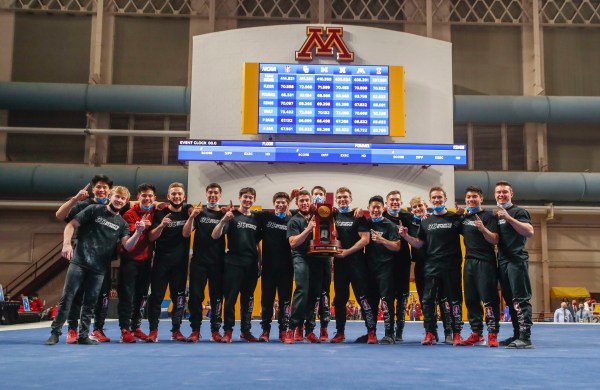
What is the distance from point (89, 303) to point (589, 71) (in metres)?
20.3

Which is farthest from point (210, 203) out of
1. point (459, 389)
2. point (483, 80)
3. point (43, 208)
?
point (483, 80)

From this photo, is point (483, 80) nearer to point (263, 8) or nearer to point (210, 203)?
point (263, 8)

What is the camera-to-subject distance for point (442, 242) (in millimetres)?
6578

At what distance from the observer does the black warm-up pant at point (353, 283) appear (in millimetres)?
6719

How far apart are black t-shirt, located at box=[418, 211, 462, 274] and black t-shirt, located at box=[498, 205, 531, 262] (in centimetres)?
51

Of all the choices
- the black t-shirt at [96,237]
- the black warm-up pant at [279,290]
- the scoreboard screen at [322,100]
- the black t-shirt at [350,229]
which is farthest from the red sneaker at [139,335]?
the scoreboard screen at [322,100]

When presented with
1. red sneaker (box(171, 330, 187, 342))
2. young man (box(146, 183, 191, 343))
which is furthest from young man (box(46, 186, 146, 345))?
red sneaker (box(171, 330, 187, 342))

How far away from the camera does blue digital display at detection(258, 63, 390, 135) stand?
14.7 m

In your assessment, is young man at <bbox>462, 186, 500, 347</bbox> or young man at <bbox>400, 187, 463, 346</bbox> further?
young man at <bbox>400, 187, 463, 346</bbox>

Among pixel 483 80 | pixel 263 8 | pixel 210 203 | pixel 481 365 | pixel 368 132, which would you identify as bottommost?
pixel 481 365

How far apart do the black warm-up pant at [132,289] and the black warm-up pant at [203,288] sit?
1.71 ft

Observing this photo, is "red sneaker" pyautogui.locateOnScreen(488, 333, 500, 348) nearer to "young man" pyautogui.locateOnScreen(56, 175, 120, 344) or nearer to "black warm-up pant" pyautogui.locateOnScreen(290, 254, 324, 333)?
"black warm-up pant" pyautogui.locateOnScreen(290, 254, 324, 333)

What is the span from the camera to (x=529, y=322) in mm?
6105

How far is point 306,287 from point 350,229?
872mm
